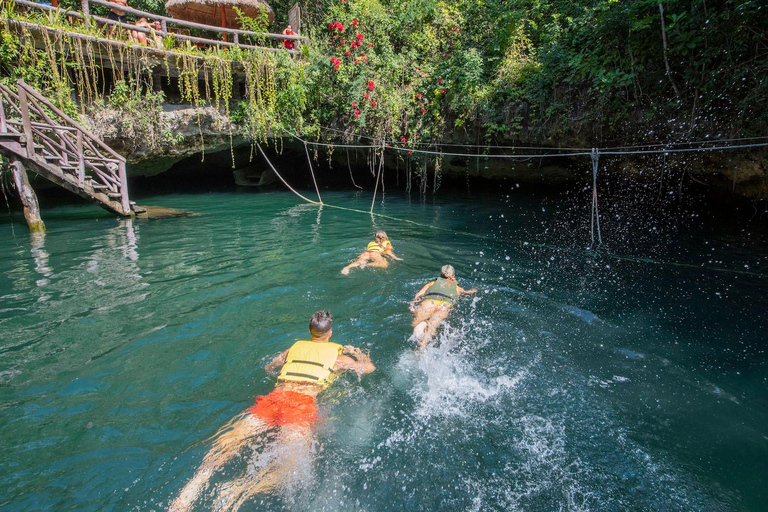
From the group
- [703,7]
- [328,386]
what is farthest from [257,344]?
[703,7]

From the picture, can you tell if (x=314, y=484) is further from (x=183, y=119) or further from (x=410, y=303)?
(x=183, y=119)

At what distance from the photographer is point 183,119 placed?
1510cm

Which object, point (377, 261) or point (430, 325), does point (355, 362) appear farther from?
point (377, 261)

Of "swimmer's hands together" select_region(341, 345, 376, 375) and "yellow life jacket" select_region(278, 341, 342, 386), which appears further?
"swimmer's hands together" select_region(341, 345, 376, 375)

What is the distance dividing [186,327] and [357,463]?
3.13 meters

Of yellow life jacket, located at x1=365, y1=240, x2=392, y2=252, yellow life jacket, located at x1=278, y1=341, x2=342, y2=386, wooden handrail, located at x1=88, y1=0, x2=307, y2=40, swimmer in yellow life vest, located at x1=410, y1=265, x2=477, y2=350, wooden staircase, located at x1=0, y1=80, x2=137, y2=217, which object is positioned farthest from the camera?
wooden handrail, located at x1=88, y1=0, x2=307, y2=40

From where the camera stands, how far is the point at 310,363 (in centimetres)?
386

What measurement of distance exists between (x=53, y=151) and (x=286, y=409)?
11.2 metres

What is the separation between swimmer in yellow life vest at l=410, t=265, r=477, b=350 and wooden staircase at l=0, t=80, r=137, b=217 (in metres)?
9.95

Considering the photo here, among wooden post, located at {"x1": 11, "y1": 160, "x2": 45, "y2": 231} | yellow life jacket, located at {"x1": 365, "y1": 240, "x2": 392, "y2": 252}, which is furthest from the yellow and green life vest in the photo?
wooden post, located at {"x1": 11, "y1": 160, "x2": 45, "y2": 231}

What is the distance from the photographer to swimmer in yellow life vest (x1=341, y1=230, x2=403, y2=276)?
7.63m

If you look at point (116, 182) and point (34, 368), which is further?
point (116, 182)

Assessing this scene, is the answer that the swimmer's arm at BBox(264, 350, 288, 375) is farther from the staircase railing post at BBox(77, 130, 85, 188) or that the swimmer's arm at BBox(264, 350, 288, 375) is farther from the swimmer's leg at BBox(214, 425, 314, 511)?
the staircase railing post at BBox(77, 130, 85, 188)

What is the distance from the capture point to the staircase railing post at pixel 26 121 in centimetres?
967
